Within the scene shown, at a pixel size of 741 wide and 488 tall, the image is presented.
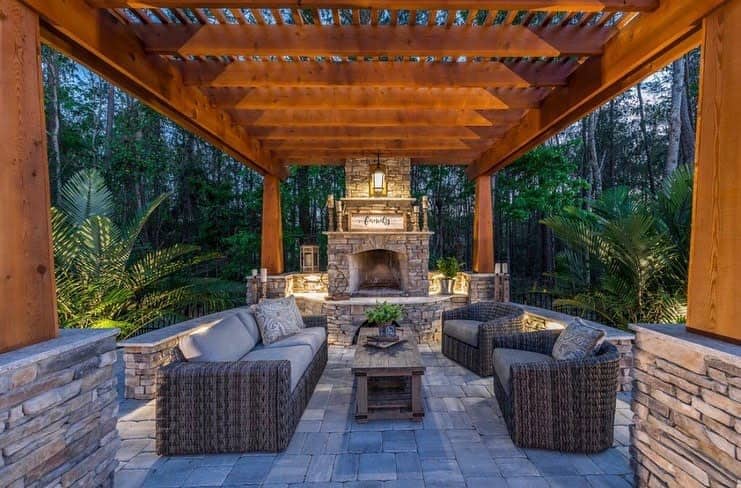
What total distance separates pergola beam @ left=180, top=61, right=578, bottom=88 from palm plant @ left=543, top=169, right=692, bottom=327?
1.81 m

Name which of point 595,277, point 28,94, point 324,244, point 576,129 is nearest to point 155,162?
point 324,244

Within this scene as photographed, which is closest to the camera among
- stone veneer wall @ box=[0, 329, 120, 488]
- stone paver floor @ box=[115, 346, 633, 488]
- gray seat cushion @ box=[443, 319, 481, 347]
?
stone veneer wall @ box=[0, 329, 120, 488]

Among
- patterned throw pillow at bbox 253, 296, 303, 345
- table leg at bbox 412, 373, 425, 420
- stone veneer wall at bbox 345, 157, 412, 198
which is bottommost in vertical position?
table leg at bbox 412, 373, 425, 420

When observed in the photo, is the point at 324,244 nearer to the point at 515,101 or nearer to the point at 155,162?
the point at 155,162

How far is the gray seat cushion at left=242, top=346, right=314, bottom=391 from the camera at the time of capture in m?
2.93

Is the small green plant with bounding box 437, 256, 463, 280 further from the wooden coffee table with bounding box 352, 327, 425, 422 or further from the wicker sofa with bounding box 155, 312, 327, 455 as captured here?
the wicker sofa with bounding box 155, 312, 327, 455

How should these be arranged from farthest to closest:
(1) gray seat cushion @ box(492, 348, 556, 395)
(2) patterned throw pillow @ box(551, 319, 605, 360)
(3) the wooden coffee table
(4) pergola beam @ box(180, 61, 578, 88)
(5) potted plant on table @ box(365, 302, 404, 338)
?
(5) potted plant on table @ box(365, 302, 404, 338), (4) pergola beam @ box(180, 61, 578, 88), (3) the wooden coffee table, (1) gray seat cushion @ box(492, 348, 556, 395), (2) patterned throw pillow @ box(551, 319, 605, 360)

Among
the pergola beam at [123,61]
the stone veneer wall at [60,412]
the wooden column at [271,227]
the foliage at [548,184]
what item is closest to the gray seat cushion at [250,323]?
the stone veneer wall at [60,412]

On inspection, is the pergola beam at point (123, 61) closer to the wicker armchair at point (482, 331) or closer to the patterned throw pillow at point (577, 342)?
the wicker armchair at point (482, 331)

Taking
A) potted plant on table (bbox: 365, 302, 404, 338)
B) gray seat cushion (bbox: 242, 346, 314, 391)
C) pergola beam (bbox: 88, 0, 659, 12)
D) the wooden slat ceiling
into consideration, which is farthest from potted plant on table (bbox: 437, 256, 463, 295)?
pergola beam (bbox: 88, 0, 659, 12)

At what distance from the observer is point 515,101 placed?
3.75m

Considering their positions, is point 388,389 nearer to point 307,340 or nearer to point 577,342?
point 307,340

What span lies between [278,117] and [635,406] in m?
4.45

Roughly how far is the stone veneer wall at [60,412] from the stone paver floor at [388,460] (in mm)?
519
